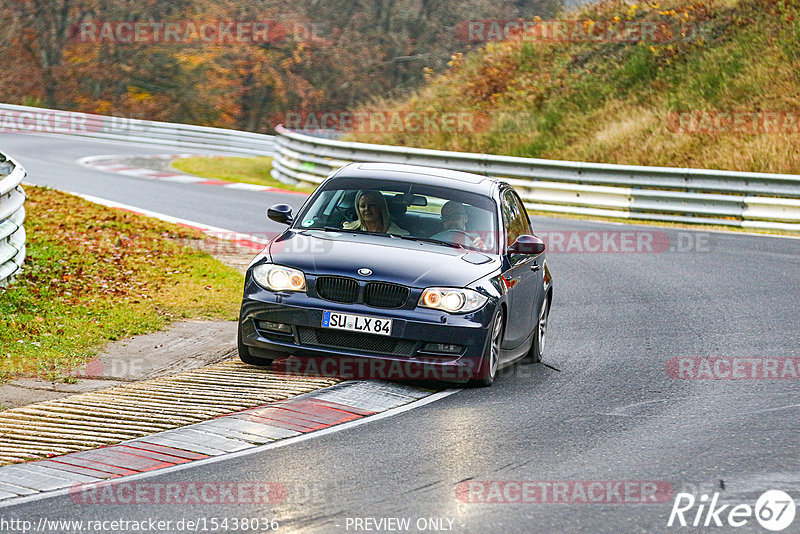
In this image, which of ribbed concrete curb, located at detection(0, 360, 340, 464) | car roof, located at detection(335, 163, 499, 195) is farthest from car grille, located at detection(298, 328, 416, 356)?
Result: car roof, located at detection(335, 163, 499, 195)

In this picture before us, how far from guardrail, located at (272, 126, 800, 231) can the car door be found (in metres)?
12.3

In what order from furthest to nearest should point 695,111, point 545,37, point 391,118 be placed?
point 545,37
point 391,118
point 695,111

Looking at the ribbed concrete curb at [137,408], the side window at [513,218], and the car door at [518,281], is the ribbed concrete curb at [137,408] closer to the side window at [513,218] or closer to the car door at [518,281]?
the car door at [518,281]

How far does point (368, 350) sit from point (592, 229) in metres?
13.1

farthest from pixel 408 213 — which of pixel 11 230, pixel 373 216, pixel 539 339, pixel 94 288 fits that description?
pixel 11 230

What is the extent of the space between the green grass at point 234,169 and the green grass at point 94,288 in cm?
1017

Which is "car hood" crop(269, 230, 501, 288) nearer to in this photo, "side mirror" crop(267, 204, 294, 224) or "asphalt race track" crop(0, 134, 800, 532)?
"side mirror" crop(267, 204, 294, 224)

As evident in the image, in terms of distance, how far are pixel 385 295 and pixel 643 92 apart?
83.4ft

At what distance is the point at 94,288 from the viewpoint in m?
12.5

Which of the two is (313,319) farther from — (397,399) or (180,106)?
(180,106)

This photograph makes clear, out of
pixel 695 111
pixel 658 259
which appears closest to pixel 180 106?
pixel 695 111

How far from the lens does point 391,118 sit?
113 feet

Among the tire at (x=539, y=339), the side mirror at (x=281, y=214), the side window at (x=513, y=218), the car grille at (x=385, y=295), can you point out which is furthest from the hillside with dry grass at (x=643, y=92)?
the car grille at (x=385, y=295)

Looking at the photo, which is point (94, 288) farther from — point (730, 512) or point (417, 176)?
point (730, 512)
